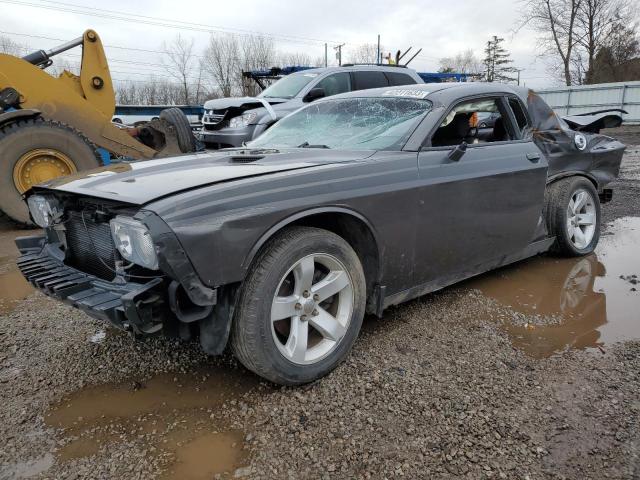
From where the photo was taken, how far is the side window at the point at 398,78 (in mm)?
9367

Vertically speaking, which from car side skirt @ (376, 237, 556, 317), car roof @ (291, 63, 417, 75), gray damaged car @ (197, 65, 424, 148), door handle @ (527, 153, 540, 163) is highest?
car roof @ (291, 63, 417, 75)

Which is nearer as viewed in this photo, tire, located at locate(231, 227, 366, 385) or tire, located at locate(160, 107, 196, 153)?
tire, located at locate(231, 227, 366, 385)

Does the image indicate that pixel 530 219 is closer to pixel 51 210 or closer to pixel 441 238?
pixel 441 238

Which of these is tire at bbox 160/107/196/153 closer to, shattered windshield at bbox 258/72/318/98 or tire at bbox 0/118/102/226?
tire at bbox 0/118/102/226

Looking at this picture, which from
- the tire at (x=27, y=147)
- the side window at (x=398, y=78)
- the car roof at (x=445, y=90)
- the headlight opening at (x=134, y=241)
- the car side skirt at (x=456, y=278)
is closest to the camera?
the headlight opening at (x=134, y=241)

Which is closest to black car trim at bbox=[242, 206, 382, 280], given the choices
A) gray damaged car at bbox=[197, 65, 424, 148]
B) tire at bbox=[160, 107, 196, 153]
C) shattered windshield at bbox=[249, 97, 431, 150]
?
shattered windshield at bbox=[249, 97, 431, 150]

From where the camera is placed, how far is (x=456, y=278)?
3.44 m

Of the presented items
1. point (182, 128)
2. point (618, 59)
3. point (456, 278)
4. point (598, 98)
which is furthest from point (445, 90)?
point (618, 59)

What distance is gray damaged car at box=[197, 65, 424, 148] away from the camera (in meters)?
7.95

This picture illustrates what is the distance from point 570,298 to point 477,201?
126 cm

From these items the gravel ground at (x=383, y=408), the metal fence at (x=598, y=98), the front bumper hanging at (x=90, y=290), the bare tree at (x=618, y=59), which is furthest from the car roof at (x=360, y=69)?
the bare tree at (x=618, y=59)

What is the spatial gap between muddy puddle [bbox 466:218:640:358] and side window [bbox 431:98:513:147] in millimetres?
1248

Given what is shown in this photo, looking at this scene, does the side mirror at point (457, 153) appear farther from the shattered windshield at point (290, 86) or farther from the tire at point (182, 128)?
the shattered windshield at point (290, 86)

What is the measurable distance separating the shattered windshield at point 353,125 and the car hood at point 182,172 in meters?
0.23
